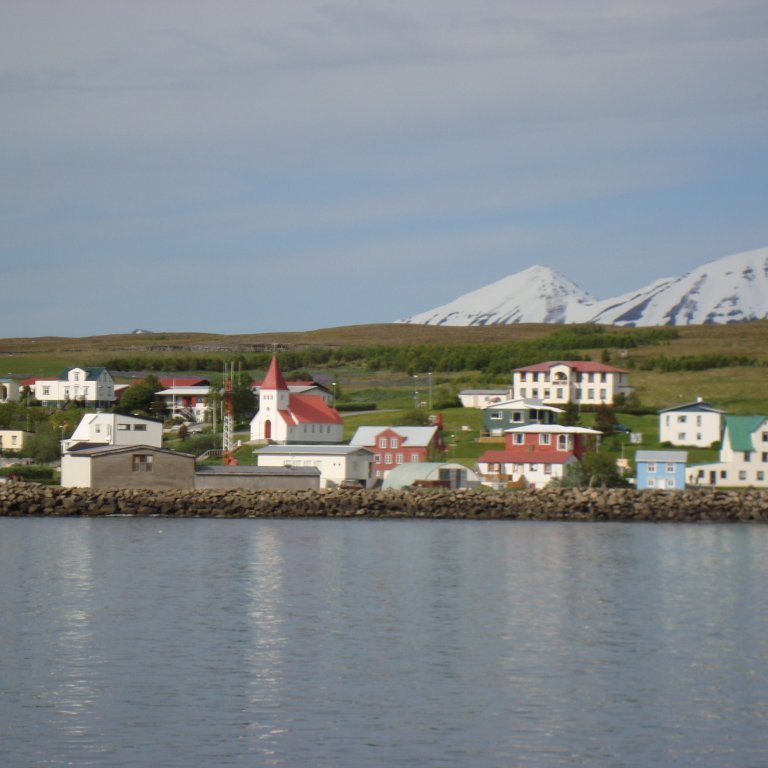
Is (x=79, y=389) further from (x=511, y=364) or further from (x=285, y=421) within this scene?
(x=511, y=364)

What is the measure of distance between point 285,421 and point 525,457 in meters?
20.3

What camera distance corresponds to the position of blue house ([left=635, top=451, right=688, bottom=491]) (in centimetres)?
6719

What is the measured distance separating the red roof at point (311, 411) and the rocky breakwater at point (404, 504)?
23037 millimetres

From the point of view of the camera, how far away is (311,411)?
8775 cm

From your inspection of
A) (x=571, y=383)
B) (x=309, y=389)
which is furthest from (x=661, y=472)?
(x=309, y=389)

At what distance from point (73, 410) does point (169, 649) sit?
237 ft

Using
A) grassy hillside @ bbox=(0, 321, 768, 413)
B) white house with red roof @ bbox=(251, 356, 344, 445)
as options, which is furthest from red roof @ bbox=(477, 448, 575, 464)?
grassy hillside @ bbox=(0, 321, 768, 413)

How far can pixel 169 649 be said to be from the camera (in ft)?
83.6

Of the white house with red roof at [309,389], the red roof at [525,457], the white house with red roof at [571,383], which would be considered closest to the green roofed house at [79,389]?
the white house with red roof at [309,389]

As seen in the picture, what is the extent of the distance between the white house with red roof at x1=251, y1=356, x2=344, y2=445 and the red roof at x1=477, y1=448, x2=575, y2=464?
57.0 ft

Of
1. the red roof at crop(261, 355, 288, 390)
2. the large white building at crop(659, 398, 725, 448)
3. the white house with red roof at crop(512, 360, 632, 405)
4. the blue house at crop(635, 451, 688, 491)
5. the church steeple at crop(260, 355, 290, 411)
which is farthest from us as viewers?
the white house with red roof at crop(512, 360, 632, 405)

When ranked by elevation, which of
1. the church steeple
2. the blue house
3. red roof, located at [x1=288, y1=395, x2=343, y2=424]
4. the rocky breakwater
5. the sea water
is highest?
the church steeple

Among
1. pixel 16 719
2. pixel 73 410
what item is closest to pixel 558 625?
pixel 16 719

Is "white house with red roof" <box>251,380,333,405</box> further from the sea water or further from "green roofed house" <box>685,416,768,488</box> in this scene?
the sea water
